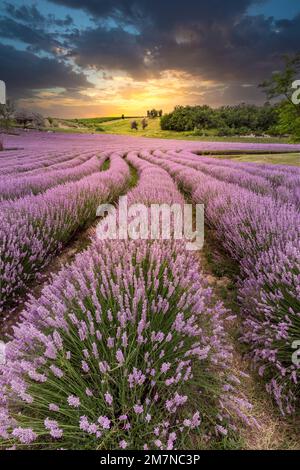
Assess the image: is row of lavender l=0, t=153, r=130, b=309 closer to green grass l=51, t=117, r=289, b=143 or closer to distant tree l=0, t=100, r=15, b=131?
green grass l=51, t=117, r=289, b=143

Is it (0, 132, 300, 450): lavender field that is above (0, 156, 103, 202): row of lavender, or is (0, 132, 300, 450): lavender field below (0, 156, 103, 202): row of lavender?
below

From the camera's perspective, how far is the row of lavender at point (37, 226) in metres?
2.68

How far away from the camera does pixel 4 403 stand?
57.1 inches

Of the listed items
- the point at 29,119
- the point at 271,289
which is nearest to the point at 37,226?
the point at 271,289

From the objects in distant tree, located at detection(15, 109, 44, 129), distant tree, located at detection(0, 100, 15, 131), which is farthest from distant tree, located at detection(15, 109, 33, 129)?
distant tree, located at detection(0, 100, 15, 131)

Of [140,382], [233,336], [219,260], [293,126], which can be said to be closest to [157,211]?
[219,260]

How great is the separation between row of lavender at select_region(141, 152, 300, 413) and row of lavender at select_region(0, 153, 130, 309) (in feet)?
6.79

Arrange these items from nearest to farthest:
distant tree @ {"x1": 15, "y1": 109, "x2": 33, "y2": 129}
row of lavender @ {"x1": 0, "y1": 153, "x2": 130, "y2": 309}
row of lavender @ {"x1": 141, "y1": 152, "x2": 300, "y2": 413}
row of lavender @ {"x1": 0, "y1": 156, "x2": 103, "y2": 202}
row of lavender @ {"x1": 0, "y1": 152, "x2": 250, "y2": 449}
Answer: row of lavender @ {"x1": 0, "y1": 152, "x2": 250, "y2": 449}
row of lavender @ {"x1": 141, "y1": 152, "x2": 300, "y2": 413}
row of lavender @ {"x1": 0, "y1": 153, "x2": 130, "y2": 309}
row of lavender @ {"x1": 0, "y1": 156, "x2": 103, "y2": 202}
distant tree @ {"x1": 15, "y1": 109, "x2": 33, "y2": 129}

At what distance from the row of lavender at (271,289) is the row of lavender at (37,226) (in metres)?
2.07

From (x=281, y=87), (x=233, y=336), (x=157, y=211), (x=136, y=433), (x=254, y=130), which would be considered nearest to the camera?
(x=136, y=433)

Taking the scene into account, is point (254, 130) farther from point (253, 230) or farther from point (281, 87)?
point (253, 230)

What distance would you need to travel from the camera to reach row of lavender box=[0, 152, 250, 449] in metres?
1.25

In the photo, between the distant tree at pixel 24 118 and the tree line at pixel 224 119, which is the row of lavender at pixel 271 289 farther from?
the distant tree at pixel 24 118

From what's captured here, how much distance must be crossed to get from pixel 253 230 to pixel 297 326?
139cm
